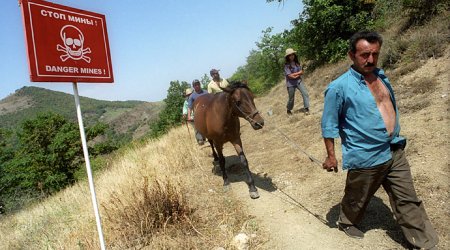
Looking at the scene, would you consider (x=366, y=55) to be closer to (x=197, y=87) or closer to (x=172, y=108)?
(x=197, y=87)

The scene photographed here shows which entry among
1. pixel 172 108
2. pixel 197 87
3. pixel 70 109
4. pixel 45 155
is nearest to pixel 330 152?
pixel 197 87

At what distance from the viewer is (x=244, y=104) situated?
5027 millimetres

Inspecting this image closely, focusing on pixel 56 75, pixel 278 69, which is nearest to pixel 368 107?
pixel 56 75

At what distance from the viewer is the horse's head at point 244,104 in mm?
4917

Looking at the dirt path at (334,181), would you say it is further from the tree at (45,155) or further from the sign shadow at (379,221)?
the tree at (45,155)

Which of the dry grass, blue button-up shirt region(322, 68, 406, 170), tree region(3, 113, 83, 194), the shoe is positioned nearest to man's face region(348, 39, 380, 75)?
blue button-up shirt region(322, 68, 406, 170)

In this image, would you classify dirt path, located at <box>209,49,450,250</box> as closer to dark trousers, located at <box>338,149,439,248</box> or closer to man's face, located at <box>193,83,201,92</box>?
dark trousers, located at <box>338,149,439,248</box>

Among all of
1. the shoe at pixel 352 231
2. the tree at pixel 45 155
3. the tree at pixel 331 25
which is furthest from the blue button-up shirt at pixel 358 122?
the tree at pixel 45 155

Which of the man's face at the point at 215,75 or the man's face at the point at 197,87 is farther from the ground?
the man's face at the point at 215,75

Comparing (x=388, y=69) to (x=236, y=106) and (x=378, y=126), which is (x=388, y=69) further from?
(x=378, y=126)

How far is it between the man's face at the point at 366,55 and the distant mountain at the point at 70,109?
135m

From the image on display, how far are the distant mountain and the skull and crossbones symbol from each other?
133892 millimetres

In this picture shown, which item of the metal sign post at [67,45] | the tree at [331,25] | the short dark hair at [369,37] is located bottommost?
the short dark hair at [369,37]

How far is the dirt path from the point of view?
358 centimetres
